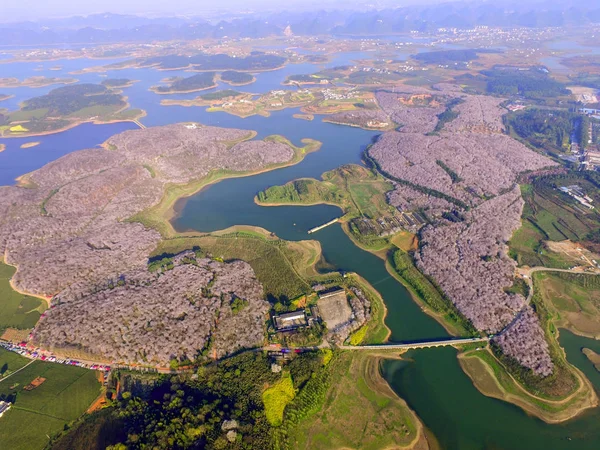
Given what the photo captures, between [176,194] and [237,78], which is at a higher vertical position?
[237,78]

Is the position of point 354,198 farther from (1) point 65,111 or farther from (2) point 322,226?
(1) point 65,111

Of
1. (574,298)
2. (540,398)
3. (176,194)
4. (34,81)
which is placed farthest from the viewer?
(34,81)

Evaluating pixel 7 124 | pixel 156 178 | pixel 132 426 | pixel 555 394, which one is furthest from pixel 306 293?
pixel 7 124

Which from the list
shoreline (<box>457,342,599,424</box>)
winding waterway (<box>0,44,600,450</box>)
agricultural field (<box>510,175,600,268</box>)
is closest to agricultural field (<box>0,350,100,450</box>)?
winding waterway (<box>0,44,600,450</box>)

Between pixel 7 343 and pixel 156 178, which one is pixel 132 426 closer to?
pixel 7 343


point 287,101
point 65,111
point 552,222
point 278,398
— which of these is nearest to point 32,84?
point 65,111
